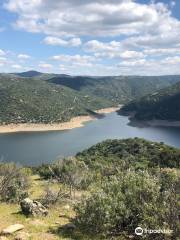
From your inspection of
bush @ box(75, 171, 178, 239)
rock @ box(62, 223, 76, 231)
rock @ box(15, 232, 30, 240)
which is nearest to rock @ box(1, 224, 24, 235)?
rock @ box(15, 232, 30, 240)

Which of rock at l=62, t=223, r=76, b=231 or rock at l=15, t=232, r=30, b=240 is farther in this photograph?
rock at l=62, t=223, r=76, b=231

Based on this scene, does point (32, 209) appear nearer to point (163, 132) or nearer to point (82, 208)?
point (82, 208)

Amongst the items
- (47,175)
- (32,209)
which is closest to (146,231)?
(32,209)

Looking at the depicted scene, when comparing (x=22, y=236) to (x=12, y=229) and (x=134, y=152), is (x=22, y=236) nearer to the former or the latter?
(x=12, y=229)

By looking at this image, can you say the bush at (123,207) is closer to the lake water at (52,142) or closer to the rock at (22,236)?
the rock at (22,236)

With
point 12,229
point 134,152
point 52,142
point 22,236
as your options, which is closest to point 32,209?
point 12,229

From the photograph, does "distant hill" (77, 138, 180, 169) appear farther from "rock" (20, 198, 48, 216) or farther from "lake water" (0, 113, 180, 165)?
"rock" (20, 198, 48, 216)

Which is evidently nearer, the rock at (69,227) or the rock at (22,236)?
the rock at (22,236)

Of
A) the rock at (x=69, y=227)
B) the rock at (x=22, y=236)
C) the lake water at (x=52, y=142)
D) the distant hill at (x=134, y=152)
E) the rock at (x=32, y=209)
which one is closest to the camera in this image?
the rock at (x=22, y=236)

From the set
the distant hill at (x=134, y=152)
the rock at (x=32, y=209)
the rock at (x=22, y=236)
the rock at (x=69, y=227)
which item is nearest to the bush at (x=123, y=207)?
the rock at (x=69, y=227)
